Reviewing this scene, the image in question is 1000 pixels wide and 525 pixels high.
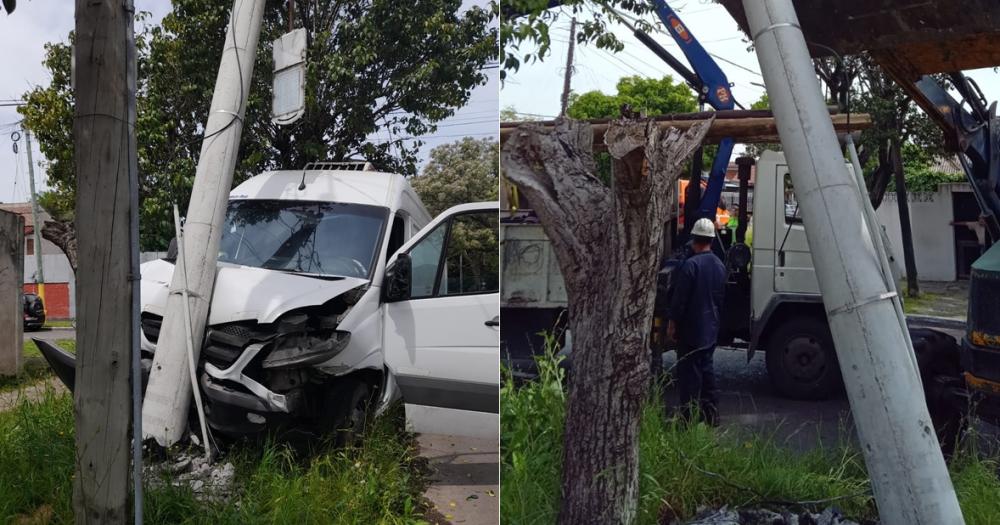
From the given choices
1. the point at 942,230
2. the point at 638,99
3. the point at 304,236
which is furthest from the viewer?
the point at 942,230

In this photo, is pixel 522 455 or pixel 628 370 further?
pixel 522 455

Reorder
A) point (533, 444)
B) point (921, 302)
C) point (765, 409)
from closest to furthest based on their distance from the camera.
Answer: point (533, 444), point (921, 302), point (765, 409)

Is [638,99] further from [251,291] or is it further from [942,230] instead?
[942,230]

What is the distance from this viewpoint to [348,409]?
447 cm

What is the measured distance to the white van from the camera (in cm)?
405

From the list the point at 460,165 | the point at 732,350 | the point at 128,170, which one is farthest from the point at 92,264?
the point at 732,350

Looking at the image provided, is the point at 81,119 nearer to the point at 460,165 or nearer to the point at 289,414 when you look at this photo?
the point at 289,414

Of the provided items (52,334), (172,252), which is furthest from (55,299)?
(172,252)

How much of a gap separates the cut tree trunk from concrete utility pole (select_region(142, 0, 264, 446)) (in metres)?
1.91

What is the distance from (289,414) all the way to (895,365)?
2.76 meters

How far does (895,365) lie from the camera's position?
2.82m

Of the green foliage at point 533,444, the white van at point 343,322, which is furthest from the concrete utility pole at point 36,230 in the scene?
the green foliage at point 533,444

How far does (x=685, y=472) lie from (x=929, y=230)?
3.14 metres

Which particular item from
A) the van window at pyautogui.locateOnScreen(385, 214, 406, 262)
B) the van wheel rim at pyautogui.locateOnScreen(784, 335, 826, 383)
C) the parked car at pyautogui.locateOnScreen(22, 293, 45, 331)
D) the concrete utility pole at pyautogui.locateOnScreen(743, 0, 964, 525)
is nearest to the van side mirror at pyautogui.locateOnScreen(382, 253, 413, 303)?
the van window at pyautogui.locateOnScreen(385, 214, 406, 262)
